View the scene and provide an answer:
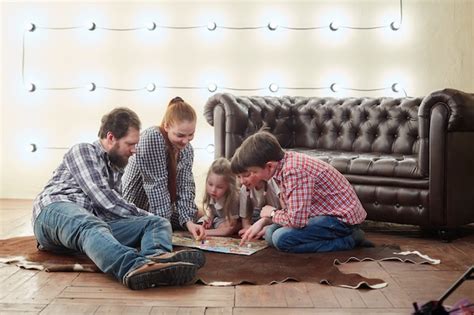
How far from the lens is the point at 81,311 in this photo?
2029 millimetres

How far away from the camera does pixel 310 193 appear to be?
2928mm

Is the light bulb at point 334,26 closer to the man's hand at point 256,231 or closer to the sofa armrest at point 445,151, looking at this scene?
the sofa armrest at point 445,151

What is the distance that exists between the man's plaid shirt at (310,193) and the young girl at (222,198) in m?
0.44

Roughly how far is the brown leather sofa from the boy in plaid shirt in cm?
54

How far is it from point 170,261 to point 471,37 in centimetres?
322

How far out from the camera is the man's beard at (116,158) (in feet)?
9.39

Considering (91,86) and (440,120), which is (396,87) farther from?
(91,86)

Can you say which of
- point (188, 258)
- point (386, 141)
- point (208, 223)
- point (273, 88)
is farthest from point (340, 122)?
point (188, 258)

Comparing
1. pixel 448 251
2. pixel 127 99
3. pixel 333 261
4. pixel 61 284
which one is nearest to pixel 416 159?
pixel 448 251

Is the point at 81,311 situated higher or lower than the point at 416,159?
lower

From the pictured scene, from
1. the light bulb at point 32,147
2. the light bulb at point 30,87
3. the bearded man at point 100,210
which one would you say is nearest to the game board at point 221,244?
the bearded man at point 100,210

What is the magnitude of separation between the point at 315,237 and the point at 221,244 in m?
0.43

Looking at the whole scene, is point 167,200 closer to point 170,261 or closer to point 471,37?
point 170,261

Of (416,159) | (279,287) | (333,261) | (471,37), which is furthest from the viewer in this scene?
(471,37)
